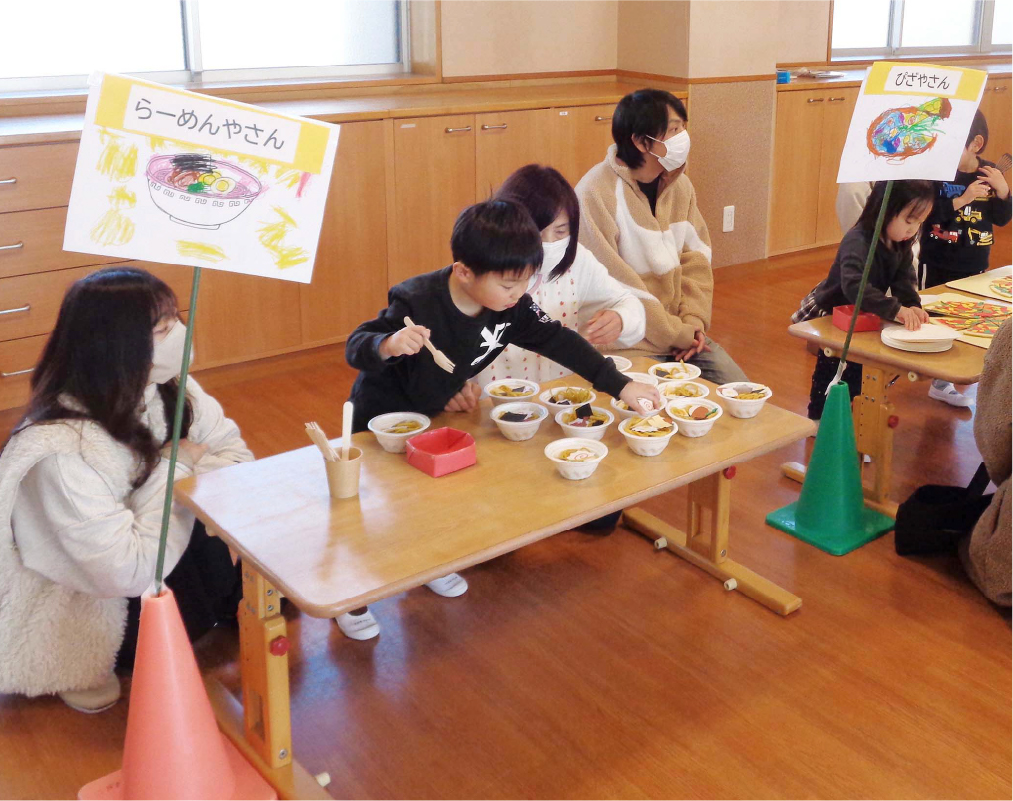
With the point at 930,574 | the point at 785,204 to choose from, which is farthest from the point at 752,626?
the point at 785,204

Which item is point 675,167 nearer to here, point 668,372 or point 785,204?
point 668,372

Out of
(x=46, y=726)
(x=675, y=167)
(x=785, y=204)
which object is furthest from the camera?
(x=785, y=204)

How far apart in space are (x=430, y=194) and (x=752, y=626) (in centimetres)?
241

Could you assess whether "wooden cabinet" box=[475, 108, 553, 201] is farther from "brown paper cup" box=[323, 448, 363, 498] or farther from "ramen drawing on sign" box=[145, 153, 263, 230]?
"ramen drawing on sign" box=[145, 153, 263, 230]

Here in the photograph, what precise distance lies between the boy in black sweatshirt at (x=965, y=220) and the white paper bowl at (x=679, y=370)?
161 cm

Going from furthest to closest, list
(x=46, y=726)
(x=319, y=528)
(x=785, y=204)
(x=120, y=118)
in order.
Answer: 1. (x=785, y=204)
2. (x=46, y=726)
3. (x=319, y=528)
4. (x=120, y=118)

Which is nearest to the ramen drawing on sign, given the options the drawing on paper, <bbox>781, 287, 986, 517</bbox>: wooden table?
the drawing on paper

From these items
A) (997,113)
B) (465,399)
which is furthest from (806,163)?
(465,399)

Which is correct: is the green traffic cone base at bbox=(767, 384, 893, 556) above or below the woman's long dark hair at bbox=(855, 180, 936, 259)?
below

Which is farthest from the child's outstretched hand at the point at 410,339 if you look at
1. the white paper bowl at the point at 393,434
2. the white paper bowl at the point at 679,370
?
the white paper bowl at the point at 679,370

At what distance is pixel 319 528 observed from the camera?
1651mm

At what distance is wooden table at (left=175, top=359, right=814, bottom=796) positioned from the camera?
1.55m

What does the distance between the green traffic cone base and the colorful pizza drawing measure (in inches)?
27.2

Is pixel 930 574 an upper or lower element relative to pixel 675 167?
lower
